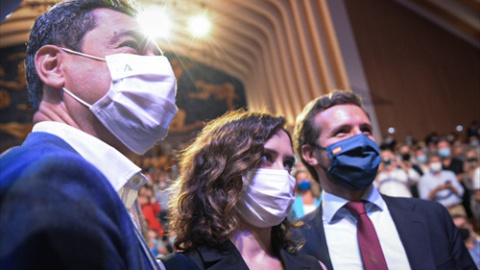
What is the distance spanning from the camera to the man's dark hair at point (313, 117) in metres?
2.64

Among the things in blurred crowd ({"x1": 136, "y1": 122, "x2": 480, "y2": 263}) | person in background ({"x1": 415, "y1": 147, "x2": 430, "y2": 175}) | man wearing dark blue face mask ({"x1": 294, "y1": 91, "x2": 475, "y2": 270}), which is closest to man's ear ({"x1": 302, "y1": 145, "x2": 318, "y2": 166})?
man wearing dark blue face mask ({"x1": 294, "y1": 91, "x2": 475, "y2": 270})

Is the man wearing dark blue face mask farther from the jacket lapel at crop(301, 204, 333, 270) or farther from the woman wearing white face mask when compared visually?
the woman wearing white face mask

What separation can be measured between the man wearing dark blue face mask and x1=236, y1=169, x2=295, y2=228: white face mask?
46 cm

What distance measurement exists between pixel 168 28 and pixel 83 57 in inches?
540

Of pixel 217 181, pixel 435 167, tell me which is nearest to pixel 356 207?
pixel 217 181

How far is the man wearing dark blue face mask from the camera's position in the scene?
214 centimetres

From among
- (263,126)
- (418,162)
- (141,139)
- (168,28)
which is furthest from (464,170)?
(168,28)

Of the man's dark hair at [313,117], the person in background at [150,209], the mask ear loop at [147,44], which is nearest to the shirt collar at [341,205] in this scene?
the man's dark hair at [313,117]

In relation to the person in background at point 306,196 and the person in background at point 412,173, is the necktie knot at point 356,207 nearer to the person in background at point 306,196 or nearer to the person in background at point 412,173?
the person in background at point 306,196

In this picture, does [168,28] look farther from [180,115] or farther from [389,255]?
[389,255]

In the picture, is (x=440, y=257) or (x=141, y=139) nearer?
(x=141, y=139)

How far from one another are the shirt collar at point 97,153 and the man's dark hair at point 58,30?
0.73 ft

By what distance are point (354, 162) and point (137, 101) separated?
1.38 meters

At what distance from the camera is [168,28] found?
14539 mm
